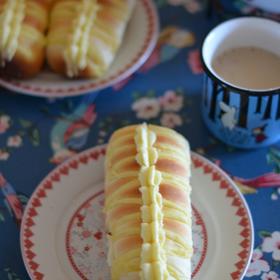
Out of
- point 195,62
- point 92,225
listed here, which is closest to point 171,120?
point 195,62

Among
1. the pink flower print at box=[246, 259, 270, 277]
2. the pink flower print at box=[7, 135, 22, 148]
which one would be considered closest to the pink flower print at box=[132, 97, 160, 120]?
the pink flower print at box=[7, 135, 22, 148]

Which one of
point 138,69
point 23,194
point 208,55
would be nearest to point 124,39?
point 138,69

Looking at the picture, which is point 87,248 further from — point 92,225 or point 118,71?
point 118,71

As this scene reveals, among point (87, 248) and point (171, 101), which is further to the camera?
point (171, 101)

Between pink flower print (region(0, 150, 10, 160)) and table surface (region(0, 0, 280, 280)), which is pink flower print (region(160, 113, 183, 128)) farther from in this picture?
pink flower print (region(0, 150, 10, 160))

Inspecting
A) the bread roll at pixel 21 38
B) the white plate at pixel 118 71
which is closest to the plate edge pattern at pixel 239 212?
the white plate at pixel 118 71

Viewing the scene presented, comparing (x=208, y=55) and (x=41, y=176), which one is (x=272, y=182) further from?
(x=41, y=176)

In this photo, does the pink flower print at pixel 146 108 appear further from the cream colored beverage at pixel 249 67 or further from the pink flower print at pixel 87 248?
the pink flower print at pixel 87 248
